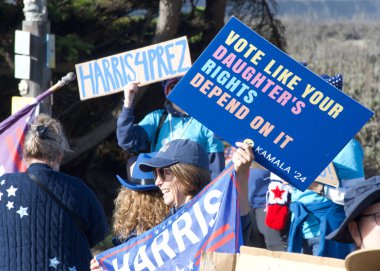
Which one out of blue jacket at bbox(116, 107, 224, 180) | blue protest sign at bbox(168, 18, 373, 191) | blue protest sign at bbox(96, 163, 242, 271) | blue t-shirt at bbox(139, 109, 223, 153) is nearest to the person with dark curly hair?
blue protest sign at bbox(96, 163, 242, 271)

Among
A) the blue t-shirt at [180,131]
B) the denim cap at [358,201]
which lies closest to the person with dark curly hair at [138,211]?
the denim cap at [358,201]

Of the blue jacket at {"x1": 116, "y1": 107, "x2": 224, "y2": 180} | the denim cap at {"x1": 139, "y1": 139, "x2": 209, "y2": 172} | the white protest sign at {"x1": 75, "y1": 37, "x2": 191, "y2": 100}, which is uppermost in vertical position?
the white protest sign at {"x1": 75, "y1": 37, "x2": 191, "y2": 100}

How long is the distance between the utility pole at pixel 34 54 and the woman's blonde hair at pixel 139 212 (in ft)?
11.8

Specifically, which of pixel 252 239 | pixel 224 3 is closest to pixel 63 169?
pixel 224 3

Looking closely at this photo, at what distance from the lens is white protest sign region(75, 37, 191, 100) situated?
19.7 ft

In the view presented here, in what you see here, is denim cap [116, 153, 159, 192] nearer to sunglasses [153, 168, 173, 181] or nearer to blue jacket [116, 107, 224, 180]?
sunglasses [153, 168, 173, 181]

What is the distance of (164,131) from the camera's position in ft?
20.6

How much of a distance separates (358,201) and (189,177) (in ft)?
3.94

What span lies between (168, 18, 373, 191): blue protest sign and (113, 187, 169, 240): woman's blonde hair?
28.4 inches

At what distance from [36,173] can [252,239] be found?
8.80 ft

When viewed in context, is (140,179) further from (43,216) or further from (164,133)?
(164,133)

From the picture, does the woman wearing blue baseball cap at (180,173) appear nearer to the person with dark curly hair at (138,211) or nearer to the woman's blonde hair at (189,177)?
the woman's blonde hair at (189,177)

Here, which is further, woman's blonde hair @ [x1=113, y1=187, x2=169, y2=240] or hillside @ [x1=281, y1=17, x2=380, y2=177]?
hillside @ [x1=281, y1=17, x2=380, y2=177]

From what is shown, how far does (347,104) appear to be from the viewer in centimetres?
357
